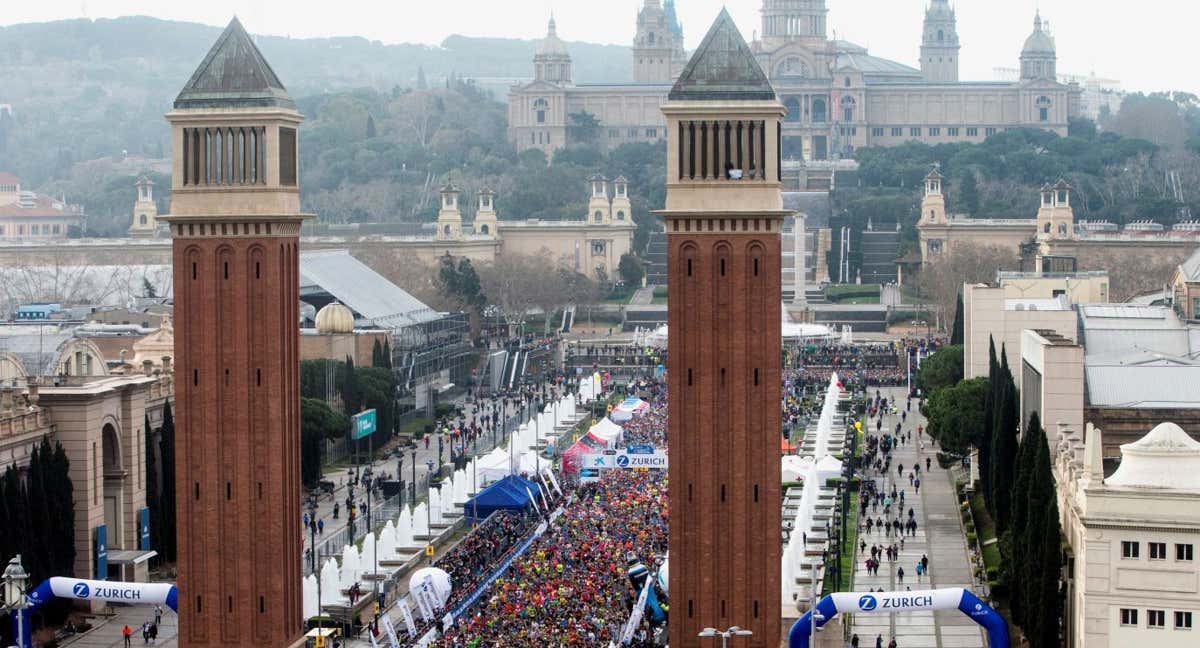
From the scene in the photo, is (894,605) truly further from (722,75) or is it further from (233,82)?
(233,82)

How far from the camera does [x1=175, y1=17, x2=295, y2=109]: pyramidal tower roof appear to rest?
51938 mm

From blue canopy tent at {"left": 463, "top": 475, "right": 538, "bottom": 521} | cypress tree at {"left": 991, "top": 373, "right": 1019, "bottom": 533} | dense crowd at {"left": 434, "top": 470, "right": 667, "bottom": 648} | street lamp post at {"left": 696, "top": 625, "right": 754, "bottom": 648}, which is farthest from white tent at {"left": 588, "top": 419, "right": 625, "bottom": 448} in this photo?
street lamp post at {"left": 696, "top": 625, "right": 754, "bottom": 648}

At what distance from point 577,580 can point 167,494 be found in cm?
1456

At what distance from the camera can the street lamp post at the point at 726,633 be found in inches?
1866

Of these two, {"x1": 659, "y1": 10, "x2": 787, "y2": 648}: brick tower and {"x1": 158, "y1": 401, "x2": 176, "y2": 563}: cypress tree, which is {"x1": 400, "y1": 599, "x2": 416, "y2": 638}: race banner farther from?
{"x1": 659, "y1": 10, "x2": 787, "y2": 648}: brick tower

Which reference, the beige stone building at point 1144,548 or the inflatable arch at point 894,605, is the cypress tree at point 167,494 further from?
the beige stone building at point 1144,548

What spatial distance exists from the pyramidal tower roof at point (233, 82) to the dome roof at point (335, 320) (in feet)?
189

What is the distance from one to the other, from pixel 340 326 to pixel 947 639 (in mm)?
52636

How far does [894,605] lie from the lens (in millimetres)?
52406

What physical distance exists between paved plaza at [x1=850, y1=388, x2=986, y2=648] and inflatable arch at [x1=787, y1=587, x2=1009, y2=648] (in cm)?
816

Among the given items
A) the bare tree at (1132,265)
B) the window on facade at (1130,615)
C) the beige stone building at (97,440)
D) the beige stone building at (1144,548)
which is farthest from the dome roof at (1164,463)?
the bare tree at (1132,265)

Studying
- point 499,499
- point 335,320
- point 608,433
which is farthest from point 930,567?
point 335,320

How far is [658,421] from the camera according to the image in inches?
3981

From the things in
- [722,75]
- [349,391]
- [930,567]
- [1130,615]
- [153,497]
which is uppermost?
[722,75]
